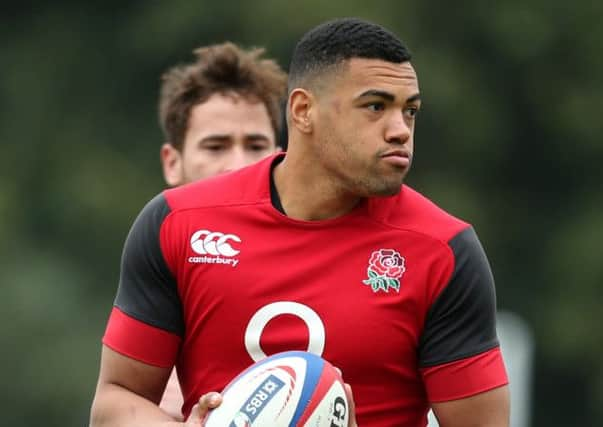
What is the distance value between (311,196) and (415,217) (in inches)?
14.6

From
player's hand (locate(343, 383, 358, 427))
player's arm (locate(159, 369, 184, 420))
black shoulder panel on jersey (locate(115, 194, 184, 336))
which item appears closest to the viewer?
player's hand (locate(343, 383, 358, 427))

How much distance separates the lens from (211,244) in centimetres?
649

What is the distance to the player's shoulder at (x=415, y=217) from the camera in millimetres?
6473

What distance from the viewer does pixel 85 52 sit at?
2588cm

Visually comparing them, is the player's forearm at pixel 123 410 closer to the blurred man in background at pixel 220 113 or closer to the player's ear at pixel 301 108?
the player's ear at pixel 301 108

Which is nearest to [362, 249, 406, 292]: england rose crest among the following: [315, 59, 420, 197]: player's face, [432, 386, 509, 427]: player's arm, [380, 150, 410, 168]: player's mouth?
[315, 59, 420, 197]: player's face

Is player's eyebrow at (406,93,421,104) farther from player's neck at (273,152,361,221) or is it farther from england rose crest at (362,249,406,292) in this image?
england rose crest at (362,249,406,292)

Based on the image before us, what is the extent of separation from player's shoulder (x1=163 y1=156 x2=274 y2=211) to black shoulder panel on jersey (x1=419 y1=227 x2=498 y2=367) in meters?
0.72

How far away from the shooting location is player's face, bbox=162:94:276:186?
8.70m

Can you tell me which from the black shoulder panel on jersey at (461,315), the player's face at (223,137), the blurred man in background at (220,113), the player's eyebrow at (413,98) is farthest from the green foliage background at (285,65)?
the player's eyebrow at (413,98)

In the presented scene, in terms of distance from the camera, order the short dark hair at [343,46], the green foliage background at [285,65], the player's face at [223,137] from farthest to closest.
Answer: the green foliage background at [285,65]
the player's face at [223,137]
the short dark hair at [343,46]

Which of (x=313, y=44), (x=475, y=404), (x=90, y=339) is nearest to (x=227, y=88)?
(x=313, y=44)

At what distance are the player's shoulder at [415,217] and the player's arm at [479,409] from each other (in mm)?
551

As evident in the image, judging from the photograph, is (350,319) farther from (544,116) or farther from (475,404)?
(544,116)
